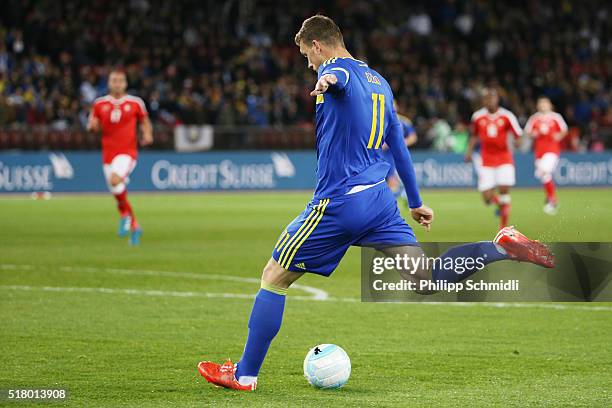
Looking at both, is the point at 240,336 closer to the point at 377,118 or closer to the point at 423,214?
the point at 423,214

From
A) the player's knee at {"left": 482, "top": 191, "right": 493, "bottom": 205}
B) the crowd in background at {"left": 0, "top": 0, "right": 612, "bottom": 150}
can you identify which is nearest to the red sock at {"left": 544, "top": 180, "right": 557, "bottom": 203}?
the player's knee at {"left": 482, "top": 191, "right": 493, "bottom": 205}

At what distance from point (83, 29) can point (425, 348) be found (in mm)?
23971

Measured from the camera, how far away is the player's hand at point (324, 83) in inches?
228

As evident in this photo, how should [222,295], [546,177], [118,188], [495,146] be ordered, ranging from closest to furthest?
[222,295] < [118,188] < [495,146] < [546,177]

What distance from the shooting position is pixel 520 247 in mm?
6785

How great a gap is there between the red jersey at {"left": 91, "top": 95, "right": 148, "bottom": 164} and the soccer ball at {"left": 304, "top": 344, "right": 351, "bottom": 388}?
10.5 m

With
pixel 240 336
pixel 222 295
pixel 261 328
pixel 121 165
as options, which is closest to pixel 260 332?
pixel 261 328

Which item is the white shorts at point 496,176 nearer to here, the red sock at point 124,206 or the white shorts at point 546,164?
the white shorts at point 546,164

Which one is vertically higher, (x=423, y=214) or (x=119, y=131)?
(x=119, y=131)

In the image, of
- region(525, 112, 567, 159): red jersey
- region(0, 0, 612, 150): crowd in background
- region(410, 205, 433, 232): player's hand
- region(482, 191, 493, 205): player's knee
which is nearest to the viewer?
region(410, 205, 433, 232): player's hand

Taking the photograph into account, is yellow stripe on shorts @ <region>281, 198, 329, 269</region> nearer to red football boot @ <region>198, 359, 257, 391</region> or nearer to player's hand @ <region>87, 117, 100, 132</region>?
red football boot @ <region>198, 359, 257, 391</region>

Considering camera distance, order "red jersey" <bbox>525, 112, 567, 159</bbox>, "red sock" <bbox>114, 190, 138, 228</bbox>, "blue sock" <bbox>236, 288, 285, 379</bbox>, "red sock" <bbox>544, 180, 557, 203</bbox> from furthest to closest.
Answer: "red jersey" <bbox>525, 112, 567, 159</bbox>
"red sock" <bbox>544, 180, 557, 203</bbox>
"red sock" <bbox>114, 190, 138, 228</bbox>
"blue sock" <bbox>236, 288, 285, 379</bbox>

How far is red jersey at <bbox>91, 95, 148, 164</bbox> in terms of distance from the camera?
16438 mm

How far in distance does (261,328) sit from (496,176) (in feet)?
43.7
